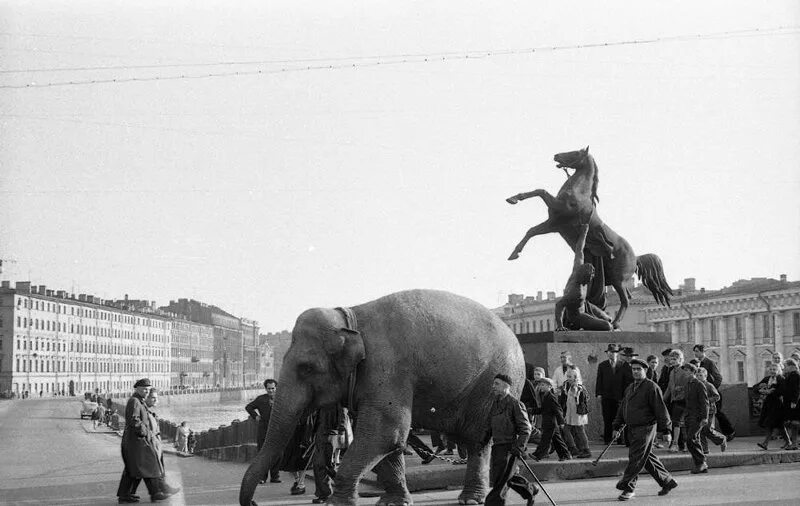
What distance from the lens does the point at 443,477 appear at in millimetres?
13375

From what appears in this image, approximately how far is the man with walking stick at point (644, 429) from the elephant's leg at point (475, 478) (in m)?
1.73

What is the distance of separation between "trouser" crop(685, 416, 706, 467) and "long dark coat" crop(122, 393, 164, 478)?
24.1 ft

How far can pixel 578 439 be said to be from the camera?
15.7 meters

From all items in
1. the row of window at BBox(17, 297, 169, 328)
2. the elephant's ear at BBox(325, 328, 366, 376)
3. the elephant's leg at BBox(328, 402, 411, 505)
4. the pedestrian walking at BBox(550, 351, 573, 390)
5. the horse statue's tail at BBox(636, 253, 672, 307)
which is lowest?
the elephant's leg at BBox(328, 402, 411, 505)

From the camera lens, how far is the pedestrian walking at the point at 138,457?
46.2 feet

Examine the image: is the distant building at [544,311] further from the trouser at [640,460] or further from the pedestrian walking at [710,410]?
the trouser at [640,460]

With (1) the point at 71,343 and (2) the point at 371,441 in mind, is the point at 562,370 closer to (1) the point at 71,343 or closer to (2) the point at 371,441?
(2) the point at 371,441

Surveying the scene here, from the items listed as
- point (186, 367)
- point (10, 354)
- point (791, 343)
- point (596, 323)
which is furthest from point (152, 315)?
point (596, 323)

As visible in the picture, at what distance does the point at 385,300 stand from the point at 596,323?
732 cm

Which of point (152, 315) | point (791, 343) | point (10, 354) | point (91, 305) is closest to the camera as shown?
point (791, 343)

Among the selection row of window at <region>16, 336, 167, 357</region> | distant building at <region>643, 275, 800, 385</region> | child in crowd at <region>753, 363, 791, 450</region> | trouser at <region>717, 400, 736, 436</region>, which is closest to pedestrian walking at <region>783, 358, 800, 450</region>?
child in crowd at <region>753, 363, 791, 450</region>

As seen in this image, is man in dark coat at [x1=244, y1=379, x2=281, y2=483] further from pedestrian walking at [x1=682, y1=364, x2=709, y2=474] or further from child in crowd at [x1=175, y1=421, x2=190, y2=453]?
child in crowd at [x1=175, y1=421, x2=190, y2=453]

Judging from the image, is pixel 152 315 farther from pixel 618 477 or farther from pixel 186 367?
pixel 618 477

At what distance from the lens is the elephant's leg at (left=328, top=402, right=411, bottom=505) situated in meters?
10.9
